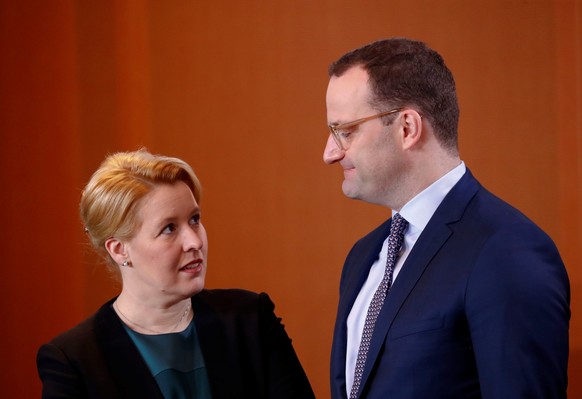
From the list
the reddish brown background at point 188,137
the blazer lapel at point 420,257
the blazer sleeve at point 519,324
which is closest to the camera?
the blazer sleeve at point 519,324

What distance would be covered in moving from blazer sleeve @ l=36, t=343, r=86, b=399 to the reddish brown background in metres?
1.43

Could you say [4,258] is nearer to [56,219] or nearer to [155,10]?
[56,219]

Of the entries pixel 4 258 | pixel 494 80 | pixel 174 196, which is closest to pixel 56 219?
pixel 4 258

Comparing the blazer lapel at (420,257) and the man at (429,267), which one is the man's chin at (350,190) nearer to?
the man at (429,267)

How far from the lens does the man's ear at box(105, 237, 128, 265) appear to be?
1998 mm

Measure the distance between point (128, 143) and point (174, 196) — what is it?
1408 millimetres

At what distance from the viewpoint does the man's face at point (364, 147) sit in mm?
1855

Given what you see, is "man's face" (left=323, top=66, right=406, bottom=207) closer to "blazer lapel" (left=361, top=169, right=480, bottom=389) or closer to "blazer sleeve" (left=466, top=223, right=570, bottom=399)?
"blazer lapel" (left=361, top=169, right=480, bottom=389)

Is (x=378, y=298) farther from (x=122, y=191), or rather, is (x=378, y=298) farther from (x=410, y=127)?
(x=122, y=191)

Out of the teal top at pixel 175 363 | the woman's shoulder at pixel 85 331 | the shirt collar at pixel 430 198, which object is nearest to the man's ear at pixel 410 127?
the shirt collar at pixel 430 198

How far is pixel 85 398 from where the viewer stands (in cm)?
186

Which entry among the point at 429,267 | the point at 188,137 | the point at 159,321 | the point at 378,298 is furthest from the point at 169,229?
the point at 188,137

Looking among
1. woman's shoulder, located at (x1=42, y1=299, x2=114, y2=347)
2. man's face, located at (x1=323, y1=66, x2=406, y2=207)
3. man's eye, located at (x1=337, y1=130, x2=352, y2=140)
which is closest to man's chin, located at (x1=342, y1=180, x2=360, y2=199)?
man's face, located at (x1=323, y1=66, x2=406, y2=207)

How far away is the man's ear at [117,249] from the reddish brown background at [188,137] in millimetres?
1287
